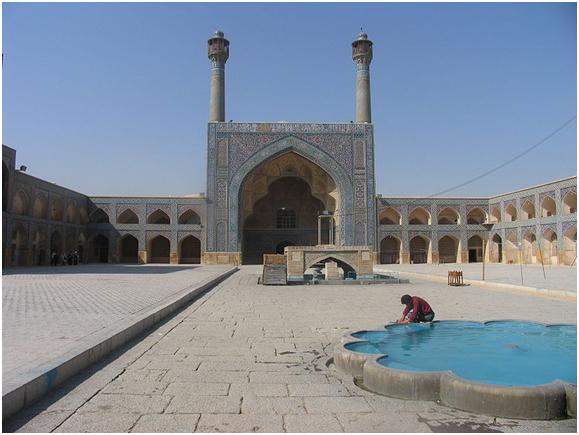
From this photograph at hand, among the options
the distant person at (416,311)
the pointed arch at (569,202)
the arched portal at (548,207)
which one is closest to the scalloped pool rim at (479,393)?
the distant person at (416,311)

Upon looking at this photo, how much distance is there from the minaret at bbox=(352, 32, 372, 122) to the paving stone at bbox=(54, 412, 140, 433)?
26.2 meters

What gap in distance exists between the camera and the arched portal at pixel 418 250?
30.5 meters

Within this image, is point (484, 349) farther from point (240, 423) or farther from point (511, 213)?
point (511, 213)

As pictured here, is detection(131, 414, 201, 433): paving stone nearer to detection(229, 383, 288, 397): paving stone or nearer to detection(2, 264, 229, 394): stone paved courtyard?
detection(229, 383, 288, 397): paving stone

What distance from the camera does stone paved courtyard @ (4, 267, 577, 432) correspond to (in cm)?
265

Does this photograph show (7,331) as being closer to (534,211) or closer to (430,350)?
(430,350)

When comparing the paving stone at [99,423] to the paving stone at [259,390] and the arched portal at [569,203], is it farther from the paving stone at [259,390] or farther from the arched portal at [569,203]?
the arched portal at [569,203]

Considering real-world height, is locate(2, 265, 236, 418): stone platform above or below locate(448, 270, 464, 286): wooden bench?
below

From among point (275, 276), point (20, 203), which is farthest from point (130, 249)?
point (275, 276)

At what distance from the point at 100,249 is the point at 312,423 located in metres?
28.7

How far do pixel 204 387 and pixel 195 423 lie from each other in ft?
2.23

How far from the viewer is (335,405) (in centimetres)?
301

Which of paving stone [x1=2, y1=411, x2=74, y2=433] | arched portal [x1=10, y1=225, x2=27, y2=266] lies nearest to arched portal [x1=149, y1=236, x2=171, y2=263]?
arched portal [x1=10, y1=225, x2=27, y2=266]

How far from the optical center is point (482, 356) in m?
4.70
